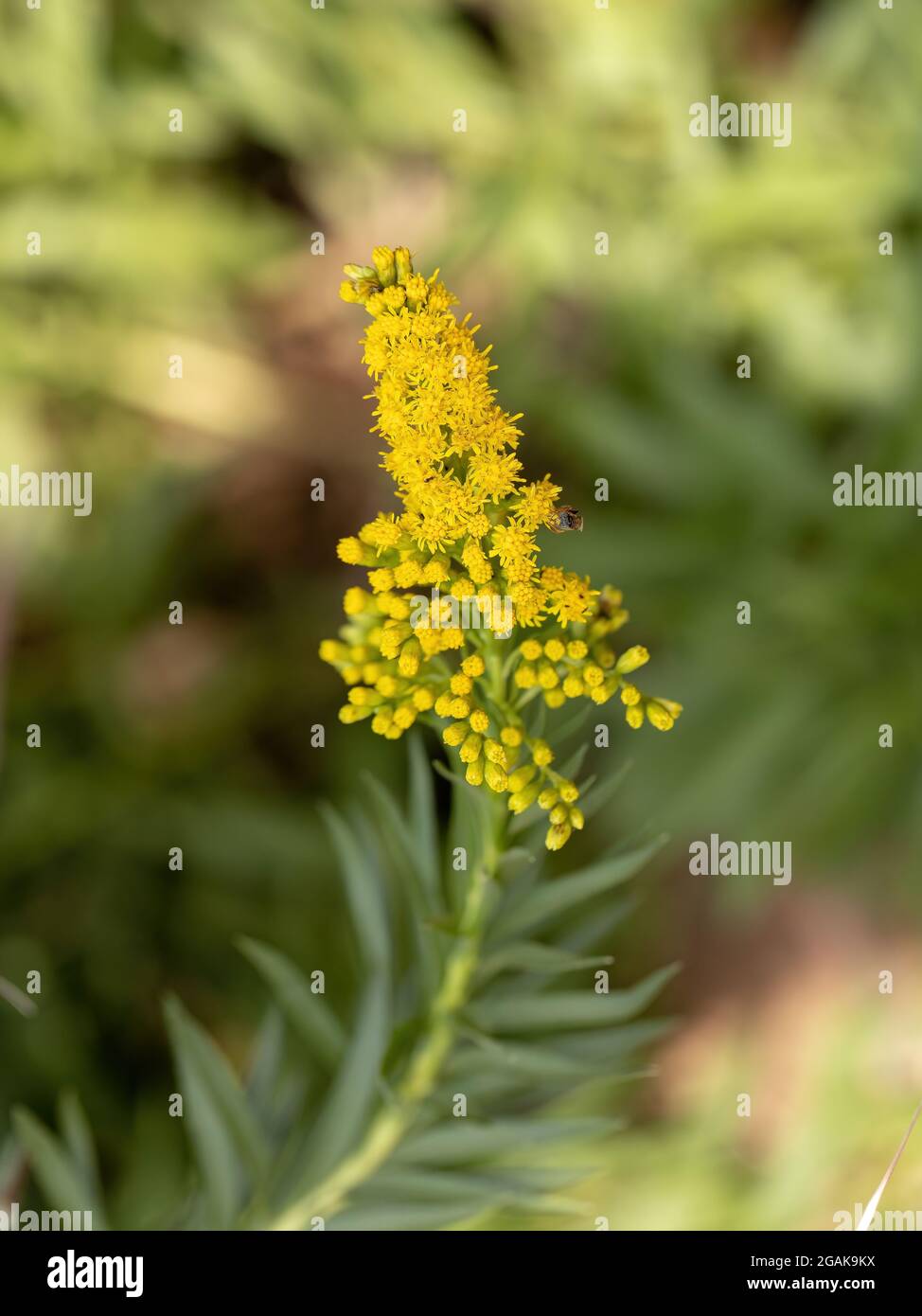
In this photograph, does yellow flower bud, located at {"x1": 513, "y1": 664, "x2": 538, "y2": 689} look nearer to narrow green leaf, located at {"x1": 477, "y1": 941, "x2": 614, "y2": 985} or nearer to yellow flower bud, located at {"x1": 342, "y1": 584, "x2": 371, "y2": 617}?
yellow flower bud, located at {"x1": 342, "y1": 584, "x2": 371, "y2": 617}

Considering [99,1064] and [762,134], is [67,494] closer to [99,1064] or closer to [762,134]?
[99,1064]

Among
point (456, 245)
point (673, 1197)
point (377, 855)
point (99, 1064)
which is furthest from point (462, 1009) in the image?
point (456, 245)

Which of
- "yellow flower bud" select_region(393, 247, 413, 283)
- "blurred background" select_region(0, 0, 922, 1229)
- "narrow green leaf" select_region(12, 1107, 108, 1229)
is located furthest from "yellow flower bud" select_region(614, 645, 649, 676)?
"blurred background" select_region(0, 0, 922, 1229)

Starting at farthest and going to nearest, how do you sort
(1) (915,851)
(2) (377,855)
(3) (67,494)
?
(3) (67,494) < (1) (915,851) < (2) (377,855)

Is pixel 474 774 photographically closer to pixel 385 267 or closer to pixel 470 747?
pixel 470 747

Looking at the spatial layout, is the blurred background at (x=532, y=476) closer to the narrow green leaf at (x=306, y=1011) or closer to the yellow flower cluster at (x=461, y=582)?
the narrow green leaf at (x=306, y=1011)
